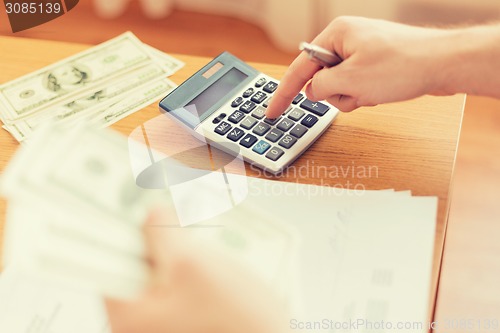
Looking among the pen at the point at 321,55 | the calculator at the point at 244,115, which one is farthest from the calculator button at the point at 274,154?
the pen at the point at 321,55

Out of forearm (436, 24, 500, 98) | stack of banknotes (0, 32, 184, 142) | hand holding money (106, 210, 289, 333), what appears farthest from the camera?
stack of banknotes (0, 32, 184, 142)

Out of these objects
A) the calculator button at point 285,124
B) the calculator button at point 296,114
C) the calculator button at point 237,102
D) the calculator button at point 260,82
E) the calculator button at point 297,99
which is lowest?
Answer: the calculator button at point 285,124

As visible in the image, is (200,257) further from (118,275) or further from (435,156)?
(435,156)

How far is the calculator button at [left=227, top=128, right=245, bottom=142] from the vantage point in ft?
2.02

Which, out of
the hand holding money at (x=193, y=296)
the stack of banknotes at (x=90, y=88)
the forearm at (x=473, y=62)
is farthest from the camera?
the stack of banknotes at (x=90, y=88)

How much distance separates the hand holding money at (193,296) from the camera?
0.39 meters

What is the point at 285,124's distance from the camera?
0.63m

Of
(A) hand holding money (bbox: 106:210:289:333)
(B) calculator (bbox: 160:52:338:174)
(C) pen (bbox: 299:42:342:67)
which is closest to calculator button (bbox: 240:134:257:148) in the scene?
(B) calculator (bbox: 160:52:338:174)

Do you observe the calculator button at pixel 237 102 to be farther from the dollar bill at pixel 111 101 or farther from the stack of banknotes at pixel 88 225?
the stack of banknotes at pixel 88 225

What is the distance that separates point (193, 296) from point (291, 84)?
0.31m

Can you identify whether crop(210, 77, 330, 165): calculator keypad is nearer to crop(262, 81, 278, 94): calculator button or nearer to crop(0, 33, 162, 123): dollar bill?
crop(262, 81, 278, 94): calculator button

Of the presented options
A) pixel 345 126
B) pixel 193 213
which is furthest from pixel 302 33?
pixel 193 213

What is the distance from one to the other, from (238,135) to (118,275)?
0.82ft

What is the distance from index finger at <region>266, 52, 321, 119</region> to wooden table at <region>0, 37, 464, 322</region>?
6cm
